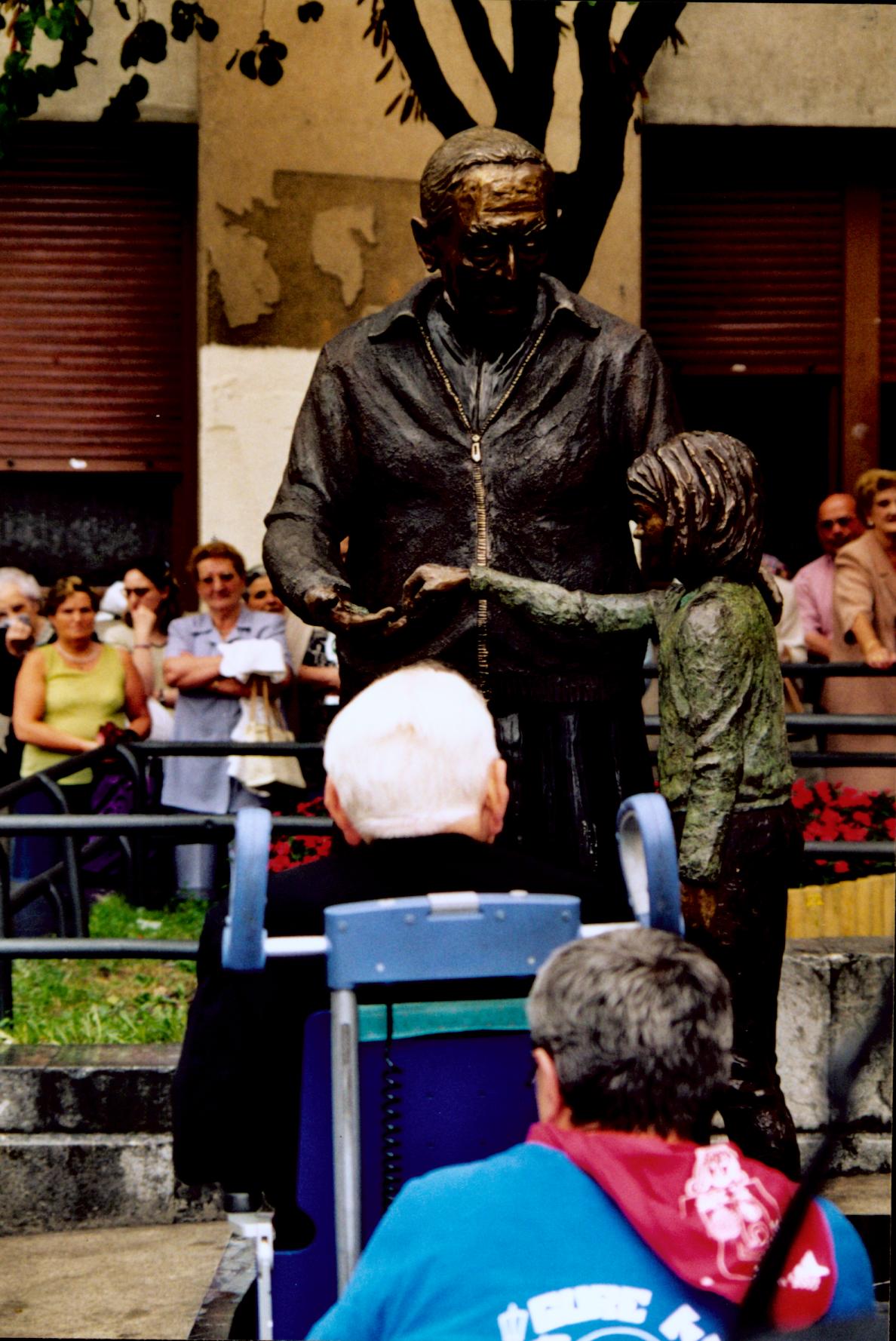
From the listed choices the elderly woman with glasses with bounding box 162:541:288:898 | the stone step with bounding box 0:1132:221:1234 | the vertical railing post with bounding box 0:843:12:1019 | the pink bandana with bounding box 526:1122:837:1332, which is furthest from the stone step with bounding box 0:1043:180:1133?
the pink bandana with bounding box 526:1122:837:1332

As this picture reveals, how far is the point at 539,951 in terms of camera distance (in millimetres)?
2506

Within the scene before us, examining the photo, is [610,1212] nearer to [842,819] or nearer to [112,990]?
[112,990]

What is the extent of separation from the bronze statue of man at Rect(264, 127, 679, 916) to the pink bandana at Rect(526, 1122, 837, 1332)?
1818 millimetres

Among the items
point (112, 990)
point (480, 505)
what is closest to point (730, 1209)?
point (480, 505)

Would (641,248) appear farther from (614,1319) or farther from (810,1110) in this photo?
(614,1319)

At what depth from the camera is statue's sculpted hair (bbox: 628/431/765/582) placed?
3641 millimetres

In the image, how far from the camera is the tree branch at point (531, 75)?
269 inches

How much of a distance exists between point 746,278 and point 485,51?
3.79 metres

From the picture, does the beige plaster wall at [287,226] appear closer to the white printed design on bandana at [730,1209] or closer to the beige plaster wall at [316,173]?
the beige plaster wall at [316,173]

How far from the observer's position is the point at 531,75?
6.85 meters

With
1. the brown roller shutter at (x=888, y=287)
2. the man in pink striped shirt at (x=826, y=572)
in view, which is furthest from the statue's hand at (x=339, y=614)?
the brown roller shutter at (x=888, y=287)

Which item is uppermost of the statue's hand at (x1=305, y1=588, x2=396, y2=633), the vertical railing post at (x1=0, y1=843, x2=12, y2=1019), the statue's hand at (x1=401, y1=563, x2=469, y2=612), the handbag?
the statue's hand at (x1=401, y1=563, x2=469, y2=612)

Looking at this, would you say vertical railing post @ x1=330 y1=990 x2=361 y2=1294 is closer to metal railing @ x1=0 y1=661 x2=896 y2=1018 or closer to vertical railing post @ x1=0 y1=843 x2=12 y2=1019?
metal railing @ x1=0 y1=661 x2=896 y2=1018

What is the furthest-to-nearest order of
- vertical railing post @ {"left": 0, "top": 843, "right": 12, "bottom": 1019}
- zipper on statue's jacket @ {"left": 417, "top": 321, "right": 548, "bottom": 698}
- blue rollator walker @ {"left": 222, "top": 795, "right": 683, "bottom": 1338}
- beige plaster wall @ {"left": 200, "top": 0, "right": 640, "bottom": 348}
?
beige plaster wall @ {"left": 200, "top": 0, "right": 640, "bottom": 348} < vertical railing post @ {"left": 0, "top": 843, "right": 12, "bottom": 1019} < zipper on statue's jacket @ {"left": 417, "top": 321, "right": 548, "bottom": 698} < blue rollator walker @ {"left": 222, "top": 795, "right": 683, "bottom": 1338}
